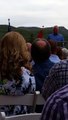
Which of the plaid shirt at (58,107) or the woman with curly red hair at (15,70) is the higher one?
the plaid shirt at (58,107)

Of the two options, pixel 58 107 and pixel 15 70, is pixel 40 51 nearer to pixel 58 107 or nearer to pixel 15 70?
pixel 15 70

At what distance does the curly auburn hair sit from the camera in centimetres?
397

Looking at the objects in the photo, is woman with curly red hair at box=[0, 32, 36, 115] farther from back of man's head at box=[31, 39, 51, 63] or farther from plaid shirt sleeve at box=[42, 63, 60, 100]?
plaid shirt sleeve at box=[42, 63, 60, 100]

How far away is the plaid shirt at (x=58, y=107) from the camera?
1089mm

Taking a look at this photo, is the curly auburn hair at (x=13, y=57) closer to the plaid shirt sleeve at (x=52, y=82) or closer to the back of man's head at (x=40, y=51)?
the back of man's head at (x=40, y=51)

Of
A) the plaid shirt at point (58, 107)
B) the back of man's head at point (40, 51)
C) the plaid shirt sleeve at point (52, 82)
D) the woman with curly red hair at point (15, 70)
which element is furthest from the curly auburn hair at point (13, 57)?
the plaid shirt at point (58, 107)

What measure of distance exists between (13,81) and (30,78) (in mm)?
217

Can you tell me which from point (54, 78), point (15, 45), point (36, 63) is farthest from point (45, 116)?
point (36, 63)

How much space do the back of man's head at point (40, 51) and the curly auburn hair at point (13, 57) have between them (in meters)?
0.60

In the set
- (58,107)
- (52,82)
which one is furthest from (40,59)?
(58,107)

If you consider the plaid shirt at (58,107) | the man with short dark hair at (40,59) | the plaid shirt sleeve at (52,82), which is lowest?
the man with short dark hair at (40,59)

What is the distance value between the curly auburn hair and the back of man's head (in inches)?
23.8

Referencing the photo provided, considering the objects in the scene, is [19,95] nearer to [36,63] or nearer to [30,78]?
[30,78]

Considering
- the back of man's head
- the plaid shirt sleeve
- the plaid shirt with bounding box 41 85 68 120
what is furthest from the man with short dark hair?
the plaid shirt with bounding box 41 85 68 120
